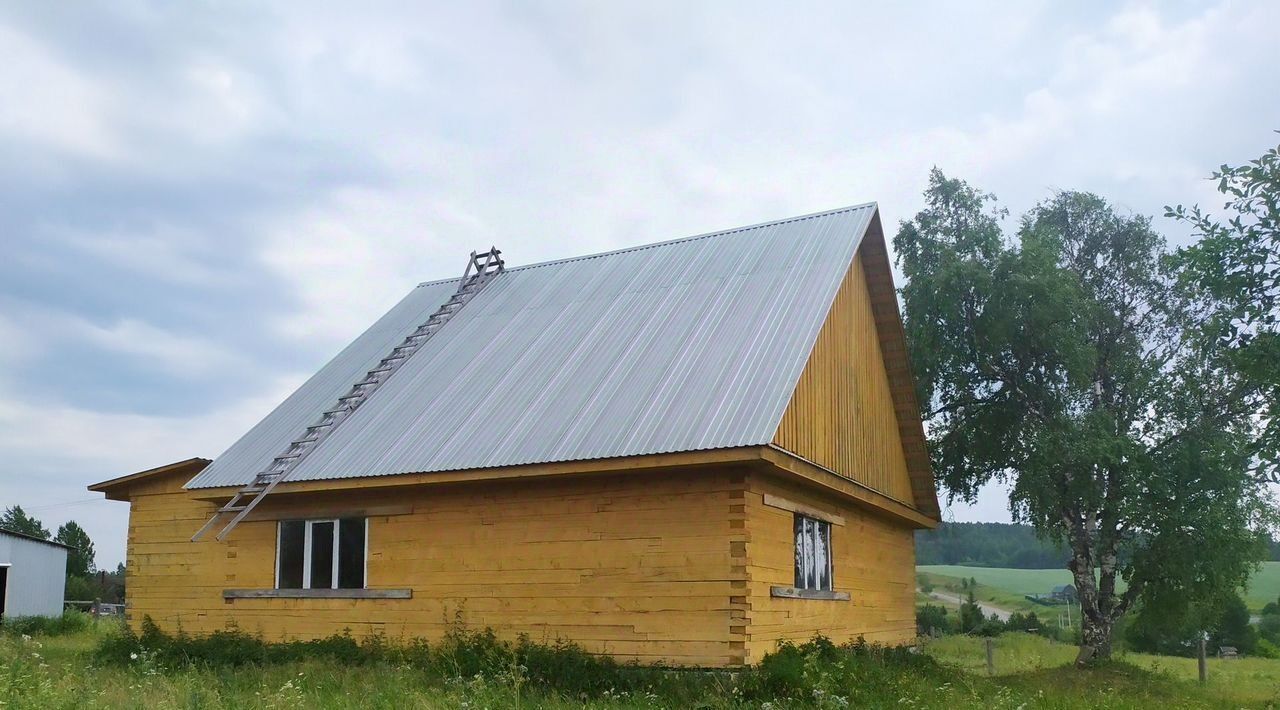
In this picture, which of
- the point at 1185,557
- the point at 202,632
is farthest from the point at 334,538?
the point at 1185,557

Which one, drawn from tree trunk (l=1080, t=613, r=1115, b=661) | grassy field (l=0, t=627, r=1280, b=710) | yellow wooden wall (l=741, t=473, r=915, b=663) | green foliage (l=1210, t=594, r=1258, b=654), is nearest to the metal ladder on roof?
grassy field (l=0, t=627, r=1280, b=710)

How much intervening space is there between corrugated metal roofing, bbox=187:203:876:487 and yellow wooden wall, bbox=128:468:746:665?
2.31 feet

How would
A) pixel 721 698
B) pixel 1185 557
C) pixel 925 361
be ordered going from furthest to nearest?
pixel 925 361, pixel 1185 557, pixel 721 698

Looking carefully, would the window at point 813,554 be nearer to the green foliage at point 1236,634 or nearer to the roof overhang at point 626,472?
the roof overhang at point 626,472

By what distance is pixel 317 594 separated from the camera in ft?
58.9

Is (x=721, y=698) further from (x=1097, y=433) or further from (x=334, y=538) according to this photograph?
(x=1097, y=433)

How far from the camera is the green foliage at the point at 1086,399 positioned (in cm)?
2562

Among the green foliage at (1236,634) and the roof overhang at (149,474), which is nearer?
the roof overhang at (149,474)

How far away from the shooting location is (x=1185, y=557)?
83.3 ft

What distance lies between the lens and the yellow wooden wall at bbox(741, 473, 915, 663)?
15.0 metres

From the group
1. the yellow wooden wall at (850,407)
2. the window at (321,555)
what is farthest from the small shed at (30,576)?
the yellow wooden wall at (850,407)

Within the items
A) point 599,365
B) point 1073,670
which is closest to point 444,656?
point 599,365

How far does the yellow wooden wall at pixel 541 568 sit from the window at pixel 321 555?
0.81 ft

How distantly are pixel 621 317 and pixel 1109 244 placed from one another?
16.3 metres
